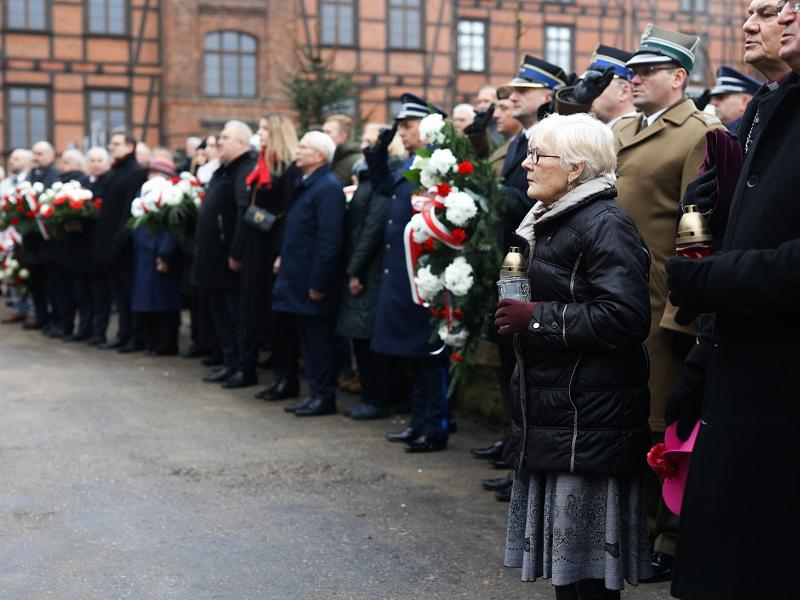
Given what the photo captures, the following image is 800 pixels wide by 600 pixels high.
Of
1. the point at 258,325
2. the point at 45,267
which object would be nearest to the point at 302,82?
the point at 45,267

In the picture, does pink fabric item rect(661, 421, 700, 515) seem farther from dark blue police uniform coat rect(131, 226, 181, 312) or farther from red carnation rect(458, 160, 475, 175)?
dark blue police uniform coat rect(131, 226, 181, 312)

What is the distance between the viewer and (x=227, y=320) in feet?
34.1

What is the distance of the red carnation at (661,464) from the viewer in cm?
354

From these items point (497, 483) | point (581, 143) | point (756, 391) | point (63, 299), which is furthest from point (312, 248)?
point (63, 299)

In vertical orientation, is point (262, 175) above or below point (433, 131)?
below

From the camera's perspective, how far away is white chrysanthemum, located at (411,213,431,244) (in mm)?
6520

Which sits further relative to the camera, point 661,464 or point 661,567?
point 661,567

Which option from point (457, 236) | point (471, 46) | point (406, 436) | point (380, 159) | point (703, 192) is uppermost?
point (471, 46)

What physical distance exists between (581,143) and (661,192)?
1311mm

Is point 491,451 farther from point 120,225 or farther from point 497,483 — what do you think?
point 120,225

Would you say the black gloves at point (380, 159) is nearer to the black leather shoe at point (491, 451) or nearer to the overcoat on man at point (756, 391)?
the black leather shoe at point (491, 451)

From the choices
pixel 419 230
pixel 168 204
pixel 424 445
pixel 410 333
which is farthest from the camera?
pixel 168 204

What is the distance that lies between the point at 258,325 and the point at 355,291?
→ 4.74ft

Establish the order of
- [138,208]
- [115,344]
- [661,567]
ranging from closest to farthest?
[661,567] → [138,208] → [115,344]
